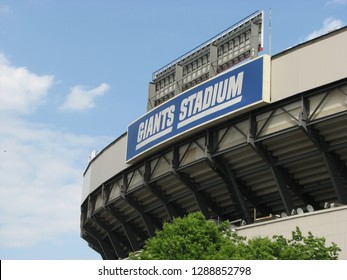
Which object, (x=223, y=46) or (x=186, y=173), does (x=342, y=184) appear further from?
(x=223, y=46)

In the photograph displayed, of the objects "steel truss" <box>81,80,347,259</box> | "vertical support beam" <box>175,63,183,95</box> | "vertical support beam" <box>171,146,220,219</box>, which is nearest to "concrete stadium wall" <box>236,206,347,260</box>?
"steel truss" <box>81,80,347,259</box>

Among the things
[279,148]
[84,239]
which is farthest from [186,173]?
[84,239]

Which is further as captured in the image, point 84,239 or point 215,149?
point 84,239

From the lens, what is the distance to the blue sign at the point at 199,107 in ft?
130

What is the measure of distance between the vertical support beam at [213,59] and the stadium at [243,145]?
2.8 inches

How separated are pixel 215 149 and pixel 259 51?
7452 millimetres

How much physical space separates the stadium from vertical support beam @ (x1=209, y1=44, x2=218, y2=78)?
7cm

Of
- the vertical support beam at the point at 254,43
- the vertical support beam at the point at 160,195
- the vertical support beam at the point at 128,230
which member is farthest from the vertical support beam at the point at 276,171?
the vertical support beam at the point at 128,230

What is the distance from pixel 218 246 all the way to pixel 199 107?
14.4 meters

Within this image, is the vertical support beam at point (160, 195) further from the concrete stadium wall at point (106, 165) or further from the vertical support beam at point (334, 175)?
the vertical support beam at point (334, 175)

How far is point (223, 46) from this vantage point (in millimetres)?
49156

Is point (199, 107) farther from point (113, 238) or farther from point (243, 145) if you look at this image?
point (113, 238)

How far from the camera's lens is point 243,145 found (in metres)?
40.7

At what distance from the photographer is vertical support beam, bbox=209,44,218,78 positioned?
4868 cm
